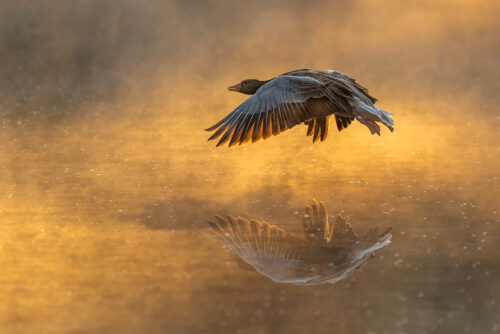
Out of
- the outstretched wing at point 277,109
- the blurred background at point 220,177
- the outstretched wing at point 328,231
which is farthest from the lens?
the outstretched wing at point 277,109

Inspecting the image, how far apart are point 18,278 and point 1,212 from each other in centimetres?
130

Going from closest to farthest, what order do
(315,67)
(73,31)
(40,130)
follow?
(40,130), (315,67), (73,31)

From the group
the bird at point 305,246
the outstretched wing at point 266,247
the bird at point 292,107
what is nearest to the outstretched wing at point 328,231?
the bird at point 305,246

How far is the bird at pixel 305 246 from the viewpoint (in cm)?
473

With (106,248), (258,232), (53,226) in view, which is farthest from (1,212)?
(258,232)

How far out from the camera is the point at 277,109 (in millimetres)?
5785

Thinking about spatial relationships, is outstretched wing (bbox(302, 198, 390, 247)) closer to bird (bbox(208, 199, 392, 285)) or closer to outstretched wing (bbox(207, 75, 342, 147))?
bird (bbox(208, 199, 392, 285))

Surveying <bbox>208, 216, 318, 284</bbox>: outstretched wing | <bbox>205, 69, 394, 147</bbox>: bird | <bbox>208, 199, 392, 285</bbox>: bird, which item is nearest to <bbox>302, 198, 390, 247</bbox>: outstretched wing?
<bbox>208, 199, 392, 285</bbox>: bird

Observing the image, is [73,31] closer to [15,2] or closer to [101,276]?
[15,2]

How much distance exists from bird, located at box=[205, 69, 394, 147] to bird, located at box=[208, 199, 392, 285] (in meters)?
0.64

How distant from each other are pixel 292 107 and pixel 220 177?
1.24 meters

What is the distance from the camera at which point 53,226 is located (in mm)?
5672

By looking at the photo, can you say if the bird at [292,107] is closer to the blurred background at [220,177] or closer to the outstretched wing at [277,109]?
the outstretched wing at [277,109]

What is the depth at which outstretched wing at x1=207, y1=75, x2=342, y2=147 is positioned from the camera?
5703 millimetres
